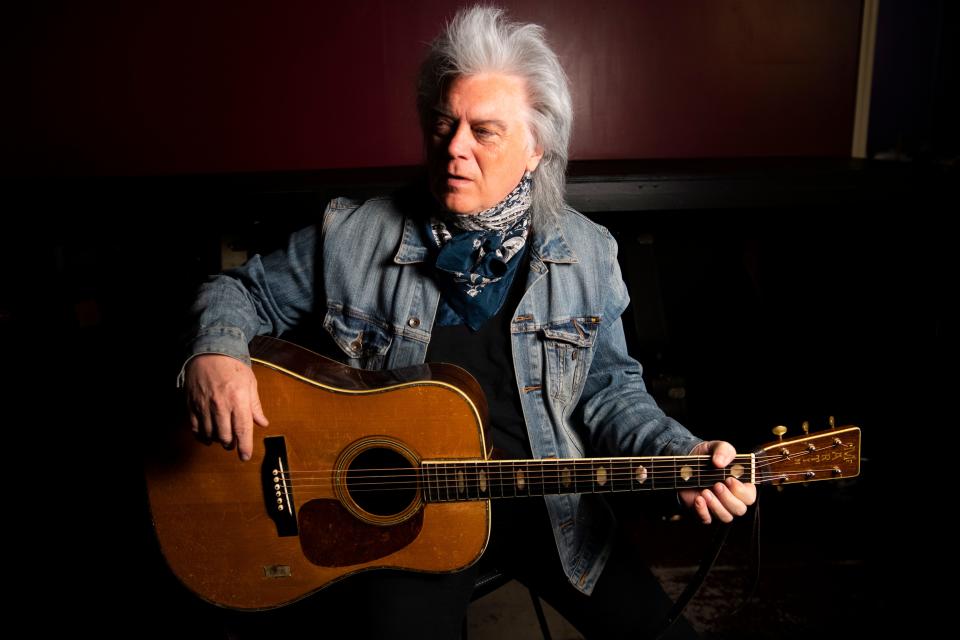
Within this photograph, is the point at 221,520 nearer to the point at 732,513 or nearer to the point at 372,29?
the point at 732,513

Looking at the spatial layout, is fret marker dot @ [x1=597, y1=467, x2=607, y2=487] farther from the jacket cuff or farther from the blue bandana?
the jacket cuff

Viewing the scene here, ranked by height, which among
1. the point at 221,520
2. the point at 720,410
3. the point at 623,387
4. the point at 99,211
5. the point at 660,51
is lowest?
the point at 720,410

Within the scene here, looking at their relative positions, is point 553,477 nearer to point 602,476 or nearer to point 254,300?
point 602,476

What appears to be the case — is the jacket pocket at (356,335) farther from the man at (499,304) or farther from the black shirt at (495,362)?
the black shirt at (495,362)

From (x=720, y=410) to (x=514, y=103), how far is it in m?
2.17

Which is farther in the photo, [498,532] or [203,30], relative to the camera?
[203,30]

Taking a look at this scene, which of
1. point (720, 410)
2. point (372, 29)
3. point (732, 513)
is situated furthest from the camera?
point (720, 410)

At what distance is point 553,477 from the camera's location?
1.34 metres

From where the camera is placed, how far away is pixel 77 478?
2.45 metres

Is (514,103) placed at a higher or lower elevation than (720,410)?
higher

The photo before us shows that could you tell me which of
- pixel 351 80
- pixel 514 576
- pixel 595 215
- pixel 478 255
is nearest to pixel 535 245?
pixel 478 255

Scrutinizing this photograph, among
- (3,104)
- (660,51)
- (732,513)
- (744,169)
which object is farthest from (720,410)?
(3,104)

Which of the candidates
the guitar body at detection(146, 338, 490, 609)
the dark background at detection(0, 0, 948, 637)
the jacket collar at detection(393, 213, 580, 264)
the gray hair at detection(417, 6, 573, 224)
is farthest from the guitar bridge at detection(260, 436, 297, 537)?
the dark background at detection(0, 0, 948, 637)

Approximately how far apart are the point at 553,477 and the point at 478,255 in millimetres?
483
